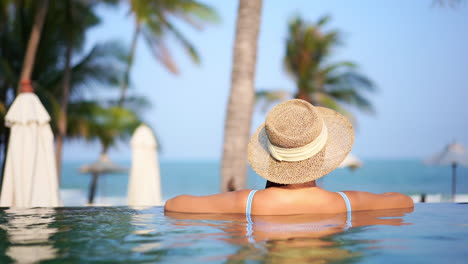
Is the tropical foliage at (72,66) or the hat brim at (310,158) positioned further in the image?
the tropical foliage at (72,66)

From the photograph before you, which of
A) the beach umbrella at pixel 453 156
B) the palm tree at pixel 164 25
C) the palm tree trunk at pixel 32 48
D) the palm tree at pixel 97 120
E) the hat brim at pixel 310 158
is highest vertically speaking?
the palm tree at pixel 164 25

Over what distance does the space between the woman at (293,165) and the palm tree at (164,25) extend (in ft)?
52.4

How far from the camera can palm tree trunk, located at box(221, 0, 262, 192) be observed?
8312 millimetres

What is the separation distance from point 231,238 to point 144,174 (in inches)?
288

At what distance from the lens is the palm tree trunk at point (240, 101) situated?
8.31m

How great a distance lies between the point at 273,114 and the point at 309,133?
31cm

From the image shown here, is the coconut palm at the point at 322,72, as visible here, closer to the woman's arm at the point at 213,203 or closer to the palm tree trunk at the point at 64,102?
the palm tree trunk at the point at 64,102

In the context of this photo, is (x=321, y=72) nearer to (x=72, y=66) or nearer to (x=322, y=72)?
(x=322, y=72)

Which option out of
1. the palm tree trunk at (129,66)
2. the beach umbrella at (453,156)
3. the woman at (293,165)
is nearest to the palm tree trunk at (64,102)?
the palm tree trunk at (129,66)

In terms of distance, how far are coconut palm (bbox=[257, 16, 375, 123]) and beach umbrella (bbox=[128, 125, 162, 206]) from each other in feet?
43.7

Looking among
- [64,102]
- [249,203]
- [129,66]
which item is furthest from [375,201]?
[129,66]

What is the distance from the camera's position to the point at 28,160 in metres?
6.82

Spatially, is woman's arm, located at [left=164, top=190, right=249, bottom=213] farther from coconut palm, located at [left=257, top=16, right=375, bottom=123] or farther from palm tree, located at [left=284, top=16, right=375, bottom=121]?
palm tree, located at [left=284, top=16, right=375, bottom=121]

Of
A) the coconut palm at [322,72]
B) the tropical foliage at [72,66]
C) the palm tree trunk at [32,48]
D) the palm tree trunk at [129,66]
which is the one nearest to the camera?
the palm tree trunk at [32,48]
